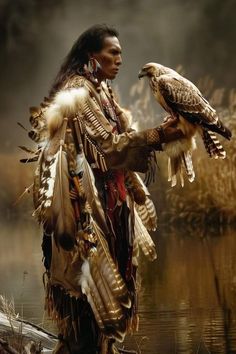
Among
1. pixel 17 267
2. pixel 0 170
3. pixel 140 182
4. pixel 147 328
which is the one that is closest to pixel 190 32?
pixel 0 170

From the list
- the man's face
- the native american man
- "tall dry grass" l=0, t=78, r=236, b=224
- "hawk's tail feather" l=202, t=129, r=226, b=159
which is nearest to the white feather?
the native american man

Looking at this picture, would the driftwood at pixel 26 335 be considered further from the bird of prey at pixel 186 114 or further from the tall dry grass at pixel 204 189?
the tall dry grass at pixel 204 189

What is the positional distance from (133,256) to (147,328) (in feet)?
4.82

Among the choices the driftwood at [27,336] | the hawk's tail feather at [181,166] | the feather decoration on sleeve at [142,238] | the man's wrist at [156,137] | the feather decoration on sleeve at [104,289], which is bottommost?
the driftwood at [27,336]

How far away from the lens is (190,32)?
13391mm

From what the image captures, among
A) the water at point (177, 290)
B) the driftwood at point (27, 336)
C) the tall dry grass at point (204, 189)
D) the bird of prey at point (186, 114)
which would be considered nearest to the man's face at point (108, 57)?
the bird of prey at point (186, 114)

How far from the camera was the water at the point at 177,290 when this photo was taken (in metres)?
4.62

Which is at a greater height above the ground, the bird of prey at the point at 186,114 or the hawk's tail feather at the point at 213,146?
the bird of prey at the point at 186,114

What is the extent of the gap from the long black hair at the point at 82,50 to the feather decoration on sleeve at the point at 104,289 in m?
0.46

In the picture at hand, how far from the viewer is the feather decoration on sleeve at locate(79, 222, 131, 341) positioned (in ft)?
11.0

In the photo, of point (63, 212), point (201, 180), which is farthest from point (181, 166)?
point (201, 180)

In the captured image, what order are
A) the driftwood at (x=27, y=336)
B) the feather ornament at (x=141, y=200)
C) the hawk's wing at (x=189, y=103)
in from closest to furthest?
the hawk's wing at (x=189, y=103)
the feather ornament at (x=141, y=200)
the driftwood at (x=27, y=336)

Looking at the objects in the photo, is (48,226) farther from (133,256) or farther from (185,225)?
(185,225)

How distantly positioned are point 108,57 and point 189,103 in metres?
0.31
